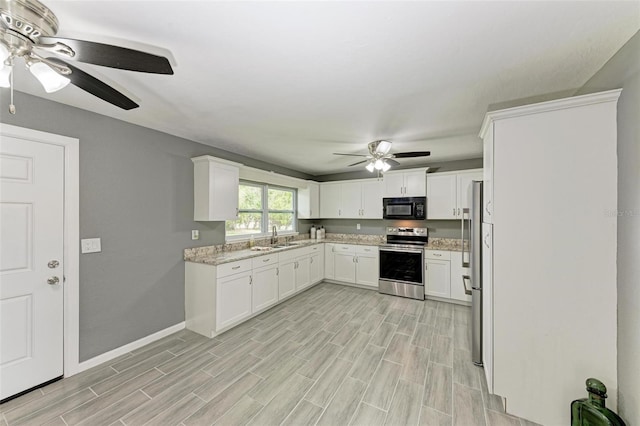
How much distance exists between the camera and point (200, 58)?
1.56m

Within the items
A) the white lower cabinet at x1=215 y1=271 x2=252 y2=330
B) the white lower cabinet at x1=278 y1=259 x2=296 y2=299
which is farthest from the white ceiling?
the white lower cabinet at x1=278 y1=259 x2=296 y2=299

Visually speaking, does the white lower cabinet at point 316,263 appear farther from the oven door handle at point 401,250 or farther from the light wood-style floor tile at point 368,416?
the light wood-style floor tile at point 368,416

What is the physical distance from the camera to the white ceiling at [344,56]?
3.92ft

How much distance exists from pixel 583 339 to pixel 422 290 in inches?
103

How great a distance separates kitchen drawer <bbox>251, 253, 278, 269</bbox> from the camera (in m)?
3.46

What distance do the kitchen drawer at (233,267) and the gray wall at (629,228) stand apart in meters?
3.39

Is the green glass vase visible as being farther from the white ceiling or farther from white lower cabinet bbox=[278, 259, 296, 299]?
white lower cabinet bbox=[278, 259, 296, 299]

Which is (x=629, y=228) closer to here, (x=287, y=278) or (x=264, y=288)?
(x=264, y=288)

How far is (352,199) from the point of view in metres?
5.31

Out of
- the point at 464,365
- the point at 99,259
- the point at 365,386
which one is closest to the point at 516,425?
the point at 464,365

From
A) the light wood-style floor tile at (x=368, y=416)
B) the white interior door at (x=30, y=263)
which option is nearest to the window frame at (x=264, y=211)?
the white interior door at (x=30, y=263)

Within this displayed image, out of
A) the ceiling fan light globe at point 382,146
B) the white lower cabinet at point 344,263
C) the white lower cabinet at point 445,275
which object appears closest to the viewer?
the ceiling fan light globe at point 382,146

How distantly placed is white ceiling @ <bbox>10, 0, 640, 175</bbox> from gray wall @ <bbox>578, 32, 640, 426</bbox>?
212 mm

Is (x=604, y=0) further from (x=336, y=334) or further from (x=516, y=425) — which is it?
(x=336, y=334)
